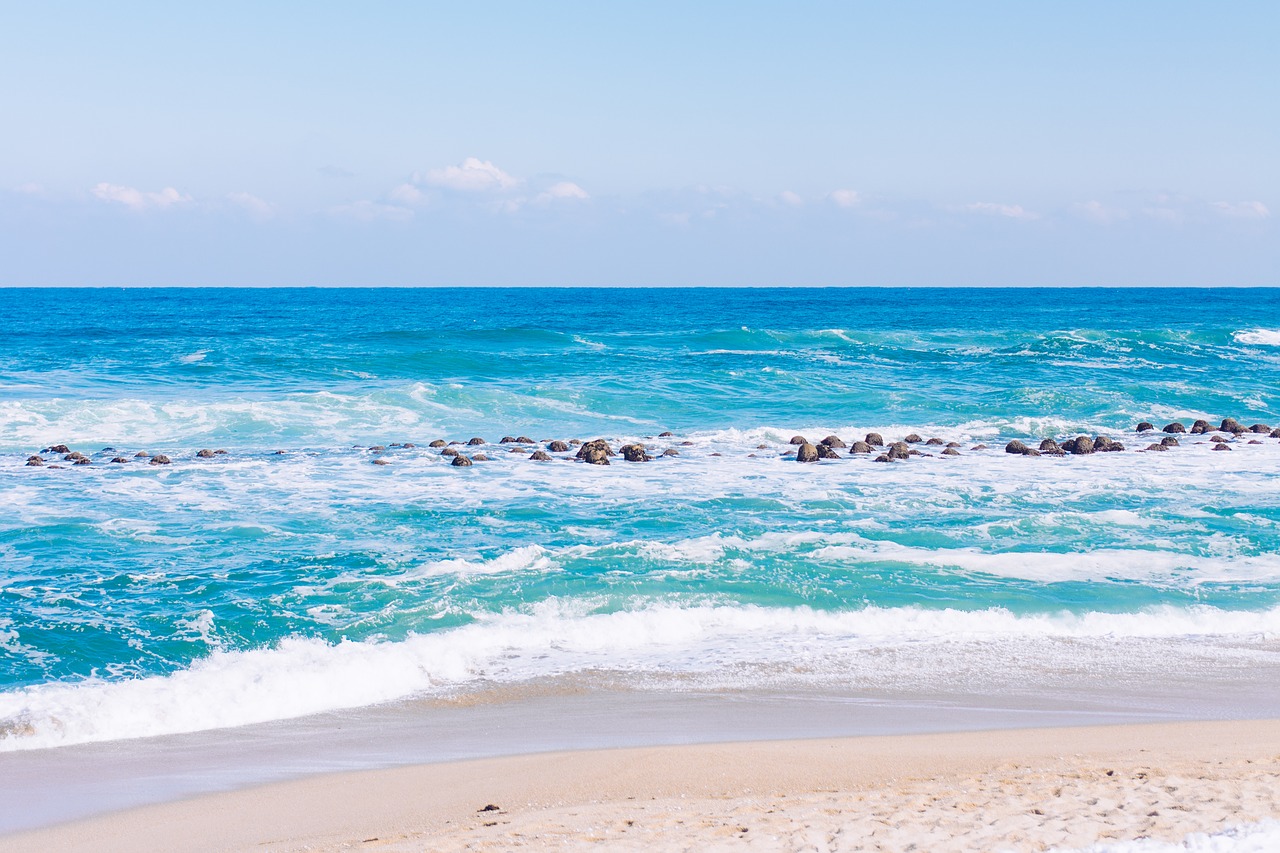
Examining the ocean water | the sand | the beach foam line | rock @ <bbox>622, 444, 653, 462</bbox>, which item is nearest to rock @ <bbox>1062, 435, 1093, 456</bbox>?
the ocean water

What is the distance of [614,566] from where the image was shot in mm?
11336

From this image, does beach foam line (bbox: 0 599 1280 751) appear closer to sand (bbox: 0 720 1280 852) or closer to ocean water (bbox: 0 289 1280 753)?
ocean water (bbox: 0 289 1280 753)

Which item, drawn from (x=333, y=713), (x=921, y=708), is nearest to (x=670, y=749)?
(x=921, y=708)

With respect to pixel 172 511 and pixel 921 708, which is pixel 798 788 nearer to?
pixel 921 708

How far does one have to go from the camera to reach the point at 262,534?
42.0ft

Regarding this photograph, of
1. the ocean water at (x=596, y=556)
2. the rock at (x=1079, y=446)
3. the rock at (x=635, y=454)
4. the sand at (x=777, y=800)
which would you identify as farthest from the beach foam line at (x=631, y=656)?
the rock at (x=1079, y=446)

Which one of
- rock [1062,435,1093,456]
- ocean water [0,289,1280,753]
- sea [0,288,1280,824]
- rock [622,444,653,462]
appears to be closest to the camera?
sea [0,288,1280,824]

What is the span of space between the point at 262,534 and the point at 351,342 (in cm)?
3167

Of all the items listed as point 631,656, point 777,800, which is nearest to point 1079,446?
point 631,656

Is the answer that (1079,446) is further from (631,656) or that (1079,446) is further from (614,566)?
(631,656)

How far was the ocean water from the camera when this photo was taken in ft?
27.3

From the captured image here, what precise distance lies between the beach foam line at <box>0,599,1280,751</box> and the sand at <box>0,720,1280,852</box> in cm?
151

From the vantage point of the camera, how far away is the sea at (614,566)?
312 inches

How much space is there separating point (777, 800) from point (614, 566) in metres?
5.67
